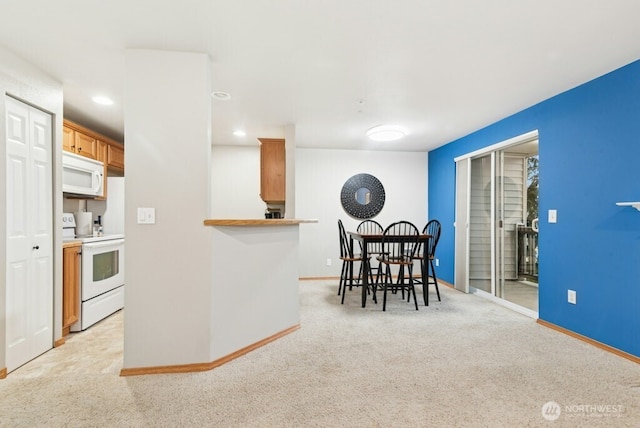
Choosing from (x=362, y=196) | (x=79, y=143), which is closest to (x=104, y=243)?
(x=79, y=143)

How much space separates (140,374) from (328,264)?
3597 millimetres

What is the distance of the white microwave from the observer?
3186 millimetres

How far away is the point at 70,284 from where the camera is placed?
9.37 feet

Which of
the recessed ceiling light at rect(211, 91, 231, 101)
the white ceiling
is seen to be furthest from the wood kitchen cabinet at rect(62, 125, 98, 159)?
the recessed ceiling light at rect(211, 91, 231, 101)

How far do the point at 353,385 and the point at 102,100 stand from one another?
3502 mm

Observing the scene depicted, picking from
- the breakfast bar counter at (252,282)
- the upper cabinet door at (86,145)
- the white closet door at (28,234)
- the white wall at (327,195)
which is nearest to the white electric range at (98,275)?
the white closet door at (28,234)

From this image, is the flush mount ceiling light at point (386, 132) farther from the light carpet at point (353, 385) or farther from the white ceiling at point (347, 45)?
the light carpet at point (353, 385)

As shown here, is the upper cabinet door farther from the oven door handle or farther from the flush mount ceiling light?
the flush mount ceiling light

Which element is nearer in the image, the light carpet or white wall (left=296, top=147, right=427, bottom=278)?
the light carpet

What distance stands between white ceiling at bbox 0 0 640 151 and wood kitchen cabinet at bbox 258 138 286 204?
3.94 feet

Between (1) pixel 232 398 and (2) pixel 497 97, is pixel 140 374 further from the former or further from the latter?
(2) pixel 497 97

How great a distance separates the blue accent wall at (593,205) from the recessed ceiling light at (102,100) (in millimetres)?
4422

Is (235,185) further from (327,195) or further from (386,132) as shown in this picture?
(386,132)

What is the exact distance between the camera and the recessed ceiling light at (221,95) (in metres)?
3.10
